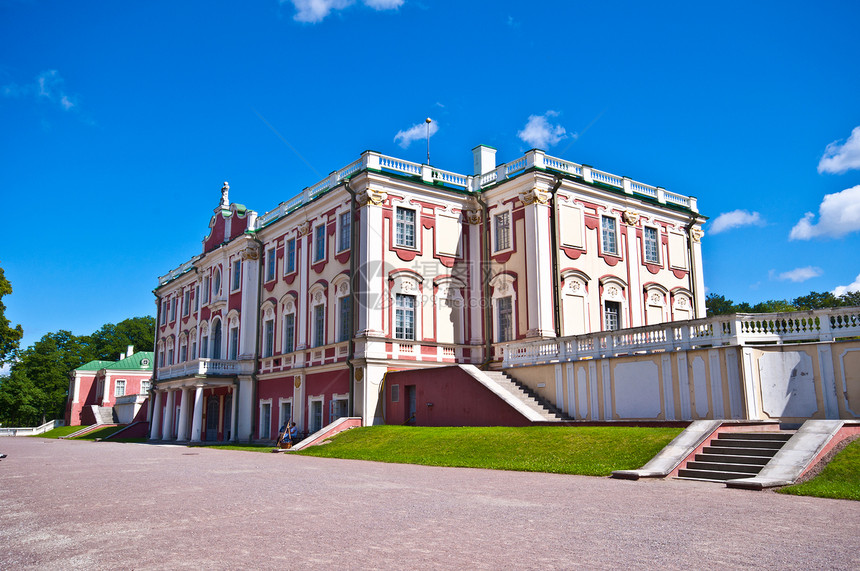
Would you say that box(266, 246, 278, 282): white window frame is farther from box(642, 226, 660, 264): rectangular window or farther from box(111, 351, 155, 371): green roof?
box(111, 351, 155, 371): green roof

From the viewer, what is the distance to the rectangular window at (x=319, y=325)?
31359 millimetres

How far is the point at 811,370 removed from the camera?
56.3ft

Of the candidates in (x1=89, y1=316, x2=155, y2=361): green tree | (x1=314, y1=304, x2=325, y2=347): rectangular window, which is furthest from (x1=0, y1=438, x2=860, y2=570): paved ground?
(x1=89, y1=316, x2=155, y2=361): green tree

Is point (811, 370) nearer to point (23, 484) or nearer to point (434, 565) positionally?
point (434, 565)

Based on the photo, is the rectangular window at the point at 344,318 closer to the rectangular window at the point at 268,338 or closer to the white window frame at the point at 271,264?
the rectangular window at the point at 268,338

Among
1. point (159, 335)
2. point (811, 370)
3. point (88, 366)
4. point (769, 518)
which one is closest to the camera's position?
point (769, 518)

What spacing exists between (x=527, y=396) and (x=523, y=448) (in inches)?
276

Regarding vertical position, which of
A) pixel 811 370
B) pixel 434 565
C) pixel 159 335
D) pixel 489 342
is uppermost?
pixel 159 335

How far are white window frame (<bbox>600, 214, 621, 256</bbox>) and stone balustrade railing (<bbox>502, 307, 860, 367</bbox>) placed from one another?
9.40 m

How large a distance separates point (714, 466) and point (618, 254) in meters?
19.2

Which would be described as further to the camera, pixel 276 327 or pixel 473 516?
pixel 276 327

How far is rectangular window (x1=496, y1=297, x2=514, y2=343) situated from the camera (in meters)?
28.9

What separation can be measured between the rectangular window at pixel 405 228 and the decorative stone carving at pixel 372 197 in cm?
107

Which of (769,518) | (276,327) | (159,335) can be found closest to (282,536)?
(769,518)
